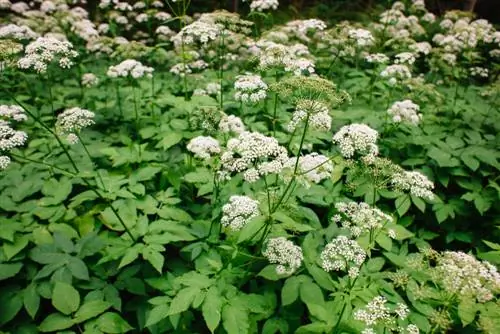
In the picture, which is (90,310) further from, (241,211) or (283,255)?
(283,255)

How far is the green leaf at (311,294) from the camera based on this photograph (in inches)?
126

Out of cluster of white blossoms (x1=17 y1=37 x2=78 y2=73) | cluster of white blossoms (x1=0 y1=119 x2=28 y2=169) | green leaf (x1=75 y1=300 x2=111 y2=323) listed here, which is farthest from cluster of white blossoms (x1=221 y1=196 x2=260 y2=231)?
cluster of white blossoms (x1=17 y1=37 x2=78 y2=73)

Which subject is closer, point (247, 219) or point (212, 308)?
point (212, 308)

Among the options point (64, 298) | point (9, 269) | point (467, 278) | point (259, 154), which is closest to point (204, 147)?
point (259, 154)

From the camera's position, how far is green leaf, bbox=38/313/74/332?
10.2ft

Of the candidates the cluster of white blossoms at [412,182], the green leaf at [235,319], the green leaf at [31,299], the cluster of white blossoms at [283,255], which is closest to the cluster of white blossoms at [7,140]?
the green leaf at [31,299]

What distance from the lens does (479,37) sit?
6.53 meters

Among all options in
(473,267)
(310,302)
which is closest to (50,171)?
(310,302)

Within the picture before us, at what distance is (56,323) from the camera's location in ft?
10.4

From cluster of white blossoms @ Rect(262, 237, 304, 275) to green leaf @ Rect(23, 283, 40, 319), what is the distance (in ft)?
6.65

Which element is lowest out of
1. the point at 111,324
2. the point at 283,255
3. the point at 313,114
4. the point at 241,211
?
the point at 111,324

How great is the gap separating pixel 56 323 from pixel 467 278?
3.16 m

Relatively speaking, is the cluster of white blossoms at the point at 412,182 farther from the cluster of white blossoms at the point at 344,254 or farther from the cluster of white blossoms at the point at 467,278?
the cluster of white blossoms at the point at 467,278

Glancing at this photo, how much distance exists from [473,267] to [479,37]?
18.4 feet
